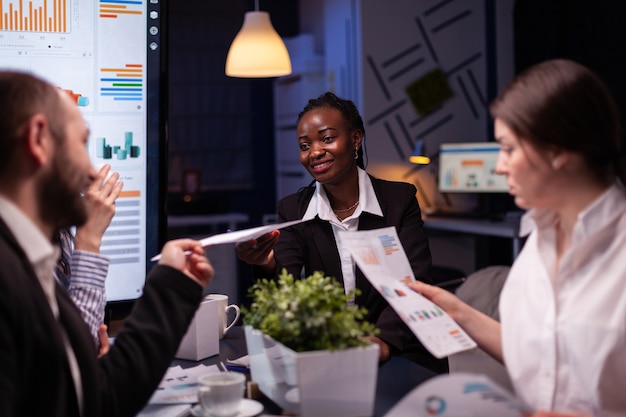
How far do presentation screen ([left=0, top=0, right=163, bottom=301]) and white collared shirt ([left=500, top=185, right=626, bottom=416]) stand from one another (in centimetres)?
104

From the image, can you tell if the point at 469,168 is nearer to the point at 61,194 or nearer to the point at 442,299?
the point at 442,299

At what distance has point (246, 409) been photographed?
4.53ft

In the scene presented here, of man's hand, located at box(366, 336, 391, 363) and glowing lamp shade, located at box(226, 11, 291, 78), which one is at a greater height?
glowing lamp shade, located at box(226, 11, 291, 78)

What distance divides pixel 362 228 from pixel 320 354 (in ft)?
3.48

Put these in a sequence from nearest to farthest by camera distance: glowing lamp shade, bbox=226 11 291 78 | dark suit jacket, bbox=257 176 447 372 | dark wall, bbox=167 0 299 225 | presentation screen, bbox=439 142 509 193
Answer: dark suit jacket, bbox=257 176 447 372, glowing lamp shade, bbox=226 11 291 78, presentation screen, bbox=439 142 509 193, dark wall, bbox=167 0 299 225

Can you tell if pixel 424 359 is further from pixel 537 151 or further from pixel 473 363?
pixel 537 151

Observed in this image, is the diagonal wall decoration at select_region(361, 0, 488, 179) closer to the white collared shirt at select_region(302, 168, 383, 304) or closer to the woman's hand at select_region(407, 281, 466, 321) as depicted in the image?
the white collared shirt at select_region(302, 168, 383, 304)

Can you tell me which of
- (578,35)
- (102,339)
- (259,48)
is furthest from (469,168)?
(102,339)

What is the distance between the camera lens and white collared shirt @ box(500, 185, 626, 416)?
1285mm

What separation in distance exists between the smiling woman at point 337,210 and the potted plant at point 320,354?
0.75 metres

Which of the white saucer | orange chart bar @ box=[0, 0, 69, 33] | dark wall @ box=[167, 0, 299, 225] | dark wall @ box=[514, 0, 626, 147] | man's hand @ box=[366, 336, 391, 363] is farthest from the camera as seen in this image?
dark wall @ box=[167, 0, 299, 225]

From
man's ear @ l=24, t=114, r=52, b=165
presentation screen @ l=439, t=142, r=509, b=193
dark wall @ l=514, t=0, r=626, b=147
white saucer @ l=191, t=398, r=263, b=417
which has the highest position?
dark wall @ l=514, t=0, r=626, b=147

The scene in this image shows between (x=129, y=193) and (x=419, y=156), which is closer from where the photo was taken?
(x=129, y=193)

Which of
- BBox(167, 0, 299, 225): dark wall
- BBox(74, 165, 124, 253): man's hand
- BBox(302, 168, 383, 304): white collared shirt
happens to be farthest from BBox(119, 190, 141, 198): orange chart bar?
BBox(167, 0, 299, 225): dark wall
